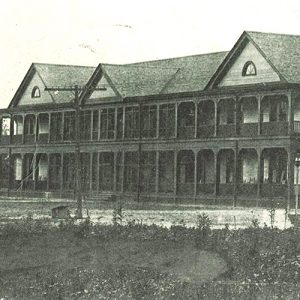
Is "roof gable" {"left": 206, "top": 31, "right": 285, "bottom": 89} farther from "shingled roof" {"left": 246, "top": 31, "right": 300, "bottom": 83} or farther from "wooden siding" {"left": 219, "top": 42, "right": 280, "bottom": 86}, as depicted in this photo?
"shingled roof" {"left": 246, "top": 31, "right": 300, "bottom": 83}

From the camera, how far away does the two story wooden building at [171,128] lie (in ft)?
135

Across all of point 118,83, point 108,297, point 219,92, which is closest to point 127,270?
point 108,297

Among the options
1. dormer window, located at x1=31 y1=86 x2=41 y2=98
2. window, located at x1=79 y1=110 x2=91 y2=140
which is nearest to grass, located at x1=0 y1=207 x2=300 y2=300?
window, located at x1=79 y1=110 x2=91 y2=140

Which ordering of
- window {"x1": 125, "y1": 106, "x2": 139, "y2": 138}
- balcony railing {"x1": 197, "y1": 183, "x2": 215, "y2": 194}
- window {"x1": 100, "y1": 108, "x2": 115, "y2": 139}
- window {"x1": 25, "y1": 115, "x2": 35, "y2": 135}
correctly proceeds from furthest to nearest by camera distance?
window {"x1": 25, "y1": 115, "x2": 35, "y2": 135} → window {"x1": 100, "y1": 108, "x2": 115, "y2": 139} → window {"x1": 125, "y1": 106, "x2": 139, "y2": 138} → balcony railing {"x1": 197, "y1": 183, "x2": 215, "y2": 194}

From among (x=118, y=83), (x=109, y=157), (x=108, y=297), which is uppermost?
(x=118, y=83)

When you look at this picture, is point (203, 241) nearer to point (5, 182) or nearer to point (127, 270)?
point (127, 270)

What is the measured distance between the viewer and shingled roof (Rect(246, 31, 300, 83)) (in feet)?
132

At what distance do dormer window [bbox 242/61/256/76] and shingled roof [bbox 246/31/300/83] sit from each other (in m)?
1.27

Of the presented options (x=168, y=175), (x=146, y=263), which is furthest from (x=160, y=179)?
(x=146, y=263)

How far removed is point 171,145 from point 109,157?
266 inches

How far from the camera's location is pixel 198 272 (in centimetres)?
1650

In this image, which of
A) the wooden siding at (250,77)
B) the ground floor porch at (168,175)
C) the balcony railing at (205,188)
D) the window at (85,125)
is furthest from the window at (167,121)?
the window at (85,125)

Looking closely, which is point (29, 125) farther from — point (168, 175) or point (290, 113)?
point (290, 113)

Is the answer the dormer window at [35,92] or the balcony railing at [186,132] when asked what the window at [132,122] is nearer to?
the balcony railing at [186,132]
